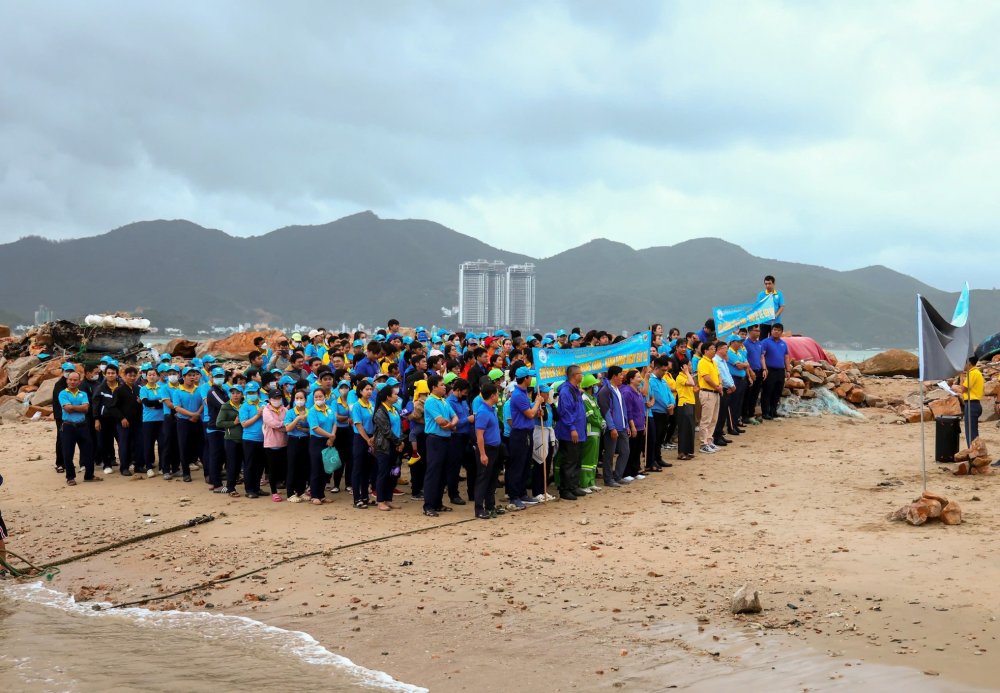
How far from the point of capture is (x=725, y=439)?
16141 millimetres

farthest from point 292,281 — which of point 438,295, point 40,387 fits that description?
point 40,387

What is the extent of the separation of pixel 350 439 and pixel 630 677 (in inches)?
273

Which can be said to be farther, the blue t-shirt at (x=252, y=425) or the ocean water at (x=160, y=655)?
the blue t-shirt at (x=252, y=425)

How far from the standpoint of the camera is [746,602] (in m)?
7.47

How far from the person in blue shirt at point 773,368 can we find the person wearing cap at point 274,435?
960 centimetres

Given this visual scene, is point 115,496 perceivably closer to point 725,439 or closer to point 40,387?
point 725,439

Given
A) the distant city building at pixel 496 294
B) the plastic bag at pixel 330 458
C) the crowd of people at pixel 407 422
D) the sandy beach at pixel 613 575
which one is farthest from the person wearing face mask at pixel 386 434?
the distant city building at pixel 496 294

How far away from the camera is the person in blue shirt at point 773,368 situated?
1773cm

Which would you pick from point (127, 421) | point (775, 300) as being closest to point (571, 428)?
point (127, 421)

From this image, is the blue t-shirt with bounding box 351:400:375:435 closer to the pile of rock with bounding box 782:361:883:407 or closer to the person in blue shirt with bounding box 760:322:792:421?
the person in blue shirt with bounding box 760:322:792:421

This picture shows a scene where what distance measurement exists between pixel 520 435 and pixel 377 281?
150m

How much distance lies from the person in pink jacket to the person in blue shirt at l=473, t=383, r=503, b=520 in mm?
2972

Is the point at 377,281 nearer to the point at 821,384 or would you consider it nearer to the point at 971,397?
the point at 821,384

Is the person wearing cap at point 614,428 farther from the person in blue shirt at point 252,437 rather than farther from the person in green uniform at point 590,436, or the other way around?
the person in blue shirt at point 252,437
